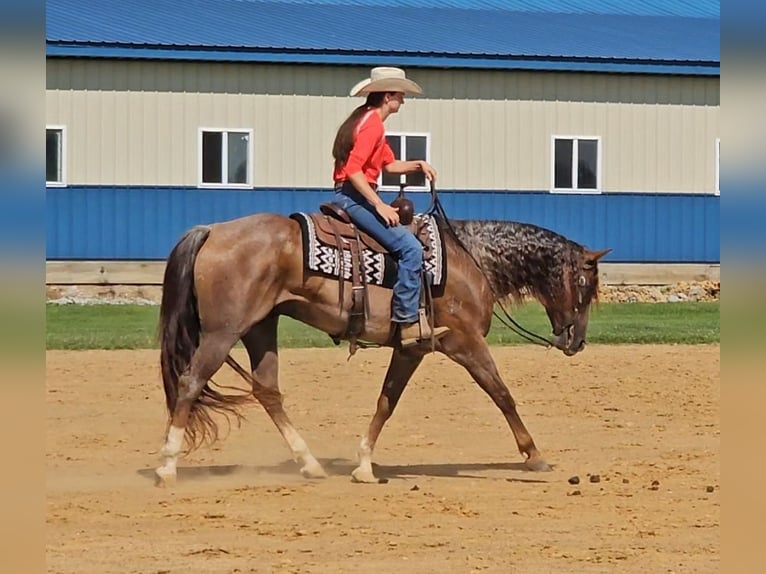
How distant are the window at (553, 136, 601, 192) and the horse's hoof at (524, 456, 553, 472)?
56.6 feet

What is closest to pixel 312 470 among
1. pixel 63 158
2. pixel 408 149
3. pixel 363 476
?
pixel 363 476

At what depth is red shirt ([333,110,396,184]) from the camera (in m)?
7.72

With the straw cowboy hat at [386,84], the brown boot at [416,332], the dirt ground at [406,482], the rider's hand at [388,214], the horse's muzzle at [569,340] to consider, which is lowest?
the dirt ground at [406,482]

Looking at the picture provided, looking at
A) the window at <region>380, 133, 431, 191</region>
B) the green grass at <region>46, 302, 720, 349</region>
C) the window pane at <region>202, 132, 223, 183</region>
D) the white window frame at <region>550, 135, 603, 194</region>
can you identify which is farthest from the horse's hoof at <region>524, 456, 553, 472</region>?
the white window frame at <region>550, 135, 603, 194</region>

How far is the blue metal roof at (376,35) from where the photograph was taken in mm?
23453

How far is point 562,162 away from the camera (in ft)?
83.0

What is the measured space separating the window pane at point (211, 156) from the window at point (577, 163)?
22.0 ft

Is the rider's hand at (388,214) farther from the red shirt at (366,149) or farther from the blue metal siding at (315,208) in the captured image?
the blue metal siding at (315,208)

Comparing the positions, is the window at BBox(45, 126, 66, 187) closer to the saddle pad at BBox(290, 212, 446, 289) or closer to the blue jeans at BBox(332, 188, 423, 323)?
the saddle pad at BBox(290, 212, 446, 289)

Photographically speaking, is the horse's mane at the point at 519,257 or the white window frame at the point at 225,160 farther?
the white window frame at the point at 225,160

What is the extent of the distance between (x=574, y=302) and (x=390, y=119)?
51.7ft

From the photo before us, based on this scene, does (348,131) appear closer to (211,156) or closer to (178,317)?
(178,317)

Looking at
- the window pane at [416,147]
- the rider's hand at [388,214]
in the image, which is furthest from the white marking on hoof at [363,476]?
the window pane at [416,147]

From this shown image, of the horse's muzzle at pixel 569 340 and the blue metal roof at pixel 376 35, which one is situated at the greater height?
the blue metal roof at pixel 376 35
